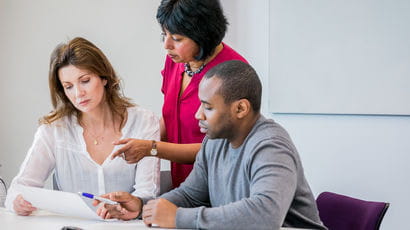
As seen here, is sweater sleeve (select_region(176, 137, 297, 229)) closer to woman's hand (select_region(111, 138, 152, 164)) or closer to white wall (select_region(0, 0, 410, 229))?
woman's hand (select_region(111, 138, 152, 164))

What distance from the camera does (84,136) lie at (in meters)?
2.13

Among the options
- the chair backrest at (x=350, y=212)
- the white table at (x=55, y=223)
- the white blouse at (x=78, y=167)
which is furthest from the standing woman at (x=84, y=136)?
the chair backrest at (x=350, y=212)

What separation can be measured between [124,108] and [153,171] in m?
0.34

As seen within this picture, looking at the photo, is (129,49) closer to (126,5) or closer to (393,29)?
(126,5)

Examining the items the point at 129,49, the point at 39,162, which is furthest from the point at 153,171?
the point at 129,49

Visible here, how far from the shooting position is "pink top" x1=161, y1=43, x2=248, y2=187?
220 centimetres

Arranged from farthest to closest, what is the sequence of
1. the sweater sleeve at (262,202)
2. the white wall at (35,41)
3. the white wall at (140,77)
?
the white wall at (35,41)
the white wall at (140,77)
the sweater sleeve at (262,202)

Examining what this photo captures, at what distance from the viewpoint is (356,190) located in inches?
121

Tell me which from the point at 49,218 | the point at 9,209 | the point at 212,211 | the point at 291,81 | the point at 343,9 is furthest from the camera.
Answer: the point at 291,81

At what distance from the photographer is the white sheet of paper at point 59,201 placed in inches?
63.0

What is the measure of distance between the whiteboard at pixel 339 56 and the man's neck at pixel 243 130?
153 centimetres

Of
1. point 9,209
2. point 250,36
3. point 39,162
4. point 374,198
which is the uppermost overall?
point 250,36

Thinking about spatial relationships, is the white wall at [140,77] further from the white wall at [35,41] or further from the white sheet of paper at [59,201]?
the white sheet of paper at [59,201]

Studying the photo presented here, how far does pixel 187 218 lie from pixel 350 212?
2.53 ft
